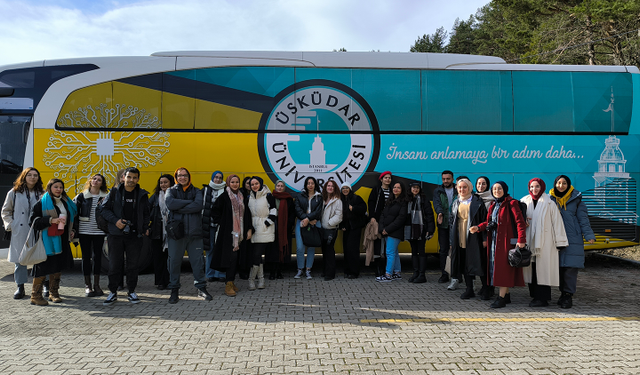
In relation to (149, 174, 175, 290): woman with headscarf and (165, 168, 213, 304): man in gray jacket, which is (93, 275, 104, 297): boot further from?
(165, 168, 213, 304): man in gray jacket

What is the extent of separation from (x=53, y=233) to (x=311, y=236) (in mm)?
4006

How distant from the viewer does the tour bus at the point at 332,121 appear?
7.57 m

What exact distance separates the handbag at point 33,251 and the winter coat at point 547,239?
6940 mm

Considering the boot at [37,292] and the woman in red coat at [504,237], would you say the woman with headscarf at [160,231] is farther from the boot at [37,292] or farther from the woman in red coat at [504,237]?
the woman in red coat at [504,237]

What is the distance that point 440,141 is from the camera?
792 cm

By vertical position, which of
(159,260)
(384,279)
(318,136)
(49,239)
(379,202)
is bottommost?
(384,279)

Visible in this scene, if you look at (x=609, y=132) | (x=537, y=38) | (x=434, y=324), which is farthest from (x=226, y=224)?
(x=537, y=38)

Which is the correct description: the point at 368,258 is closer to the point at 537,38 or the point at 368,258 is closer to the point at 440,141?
the point at 440,141

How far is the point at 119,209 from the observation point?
5852 millimetres

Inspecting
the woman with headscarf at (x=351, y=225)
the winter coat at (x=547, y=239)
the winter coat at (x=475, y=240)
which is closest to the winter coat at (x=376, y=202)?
the woman with headscarf at (x=351, y=225)

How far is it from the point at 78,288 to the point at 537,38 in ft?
67.7

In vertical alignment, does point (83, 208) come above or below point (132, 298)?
above

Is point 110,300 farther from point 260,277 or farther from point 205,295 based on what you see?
point 260,277

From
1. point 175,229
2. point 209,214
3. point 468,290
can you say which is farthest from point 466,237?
point 175,229
